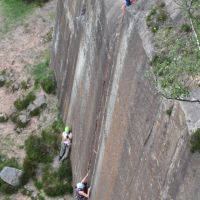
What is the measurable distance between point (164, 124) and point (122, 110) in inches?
126

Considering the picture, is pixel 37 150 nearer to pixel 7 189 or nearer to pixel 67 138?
pixel 67 138

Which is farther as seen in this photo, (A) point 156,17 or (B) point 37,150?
(B) point 37,150

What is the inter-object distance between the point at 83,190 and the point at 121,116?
5.15m

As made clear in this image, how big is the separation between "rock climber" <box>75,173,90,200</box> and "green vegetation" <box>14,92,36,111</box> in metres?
7.90

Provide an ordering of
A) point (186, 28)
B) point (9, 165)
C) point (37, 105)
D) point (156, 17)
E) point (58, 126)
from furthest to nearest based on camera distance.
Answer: point (37, 105), point (58, 126), point (9, 165), point (156, 17), point (186, 28)

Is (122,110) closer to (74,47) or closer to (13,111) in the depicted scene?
(74,47)

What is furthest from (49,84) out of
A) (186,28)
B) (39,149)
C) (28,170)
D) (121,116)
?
(186,28)

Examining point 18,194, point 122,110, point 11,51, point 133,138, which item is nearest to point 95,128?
point 122,110

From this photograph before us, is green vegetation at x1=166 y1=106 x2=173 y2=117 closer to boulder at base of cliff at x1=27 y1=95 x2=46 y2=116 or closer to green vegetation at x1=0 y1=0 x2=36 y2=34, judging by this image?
boulder at base of cliff at x1=27 y1=95 x2=46 y2=116

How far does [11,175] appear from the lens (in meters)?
22.7

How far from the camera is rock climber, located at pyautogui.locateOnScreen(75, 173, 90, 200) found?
18656mm

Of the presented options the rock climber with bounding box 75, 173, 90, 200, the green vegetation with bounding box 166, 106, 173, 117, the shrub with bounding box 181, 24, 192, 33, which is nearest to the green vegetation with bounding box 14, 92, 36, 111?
the rock climber with bounding box 75, 173, 90, 200

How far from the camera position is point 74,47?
22.8m

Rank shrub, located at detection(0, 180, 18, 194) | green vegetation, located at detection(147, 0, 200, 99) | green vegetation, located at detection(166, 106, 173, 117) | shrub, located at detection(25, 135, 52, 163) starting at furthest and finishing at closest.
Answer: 1. shrub, located at detection(25, 135, 52, 163)
2. shrub, located at detection(0, 180, 18, 194)
3. green vegetation, located at detection(166, 106, 173, 117)
4. green vegetation, located at detection(147, 0, 200, 99)
